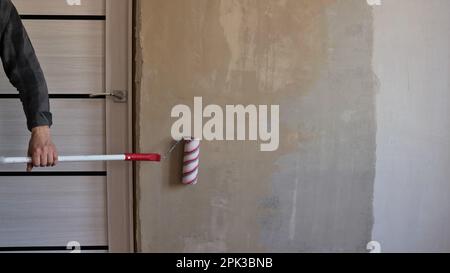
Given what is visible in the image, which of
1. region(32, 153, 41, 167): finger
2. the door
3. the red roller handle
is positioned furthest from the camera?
the door

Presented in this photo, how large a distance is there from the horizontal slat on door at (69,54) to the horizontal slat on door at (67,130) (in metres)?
0.06

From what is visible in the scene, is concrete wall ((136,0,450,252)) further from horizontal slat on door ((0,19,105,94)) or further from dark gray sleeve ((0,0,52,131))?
dark gray sleeve ((0,0,52,131))

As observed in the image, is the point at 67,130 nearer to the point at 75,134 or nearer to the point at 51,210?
the point at 75,134

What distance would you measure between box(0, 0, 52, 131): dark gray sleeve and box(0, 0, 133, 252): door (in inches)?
9.3

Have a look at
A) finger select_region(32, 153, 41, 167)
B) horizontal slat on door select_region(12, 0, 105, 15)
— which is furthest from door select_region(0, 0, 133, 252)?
finger select_region(32, 153, 41, 167)

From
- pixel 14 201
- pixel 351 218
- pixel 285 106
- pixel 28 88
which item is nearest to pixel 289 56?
pixel 285 106

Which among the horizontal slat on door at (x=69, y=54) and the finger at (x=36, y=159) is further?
the horizontal slat on door at (x=69, y=54)

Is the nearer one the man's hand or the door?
the man's hand

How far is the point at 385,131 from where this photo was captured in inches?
69.7

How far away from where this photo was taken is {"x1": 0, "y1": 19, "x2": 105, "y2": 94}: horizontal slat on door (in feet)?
5.67

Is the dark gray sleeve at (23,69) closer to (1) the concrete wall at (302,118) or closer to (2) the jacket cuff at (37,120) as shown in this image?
(2) the jacket cuff at (37,120)

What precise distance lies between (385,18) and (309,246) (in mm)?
963

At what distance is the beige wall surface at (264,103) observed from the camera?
1683mm

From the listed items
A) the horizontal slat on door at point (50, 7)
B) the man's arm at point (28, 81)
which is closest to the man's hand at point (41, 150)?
the man's arm at point (28, 81)
